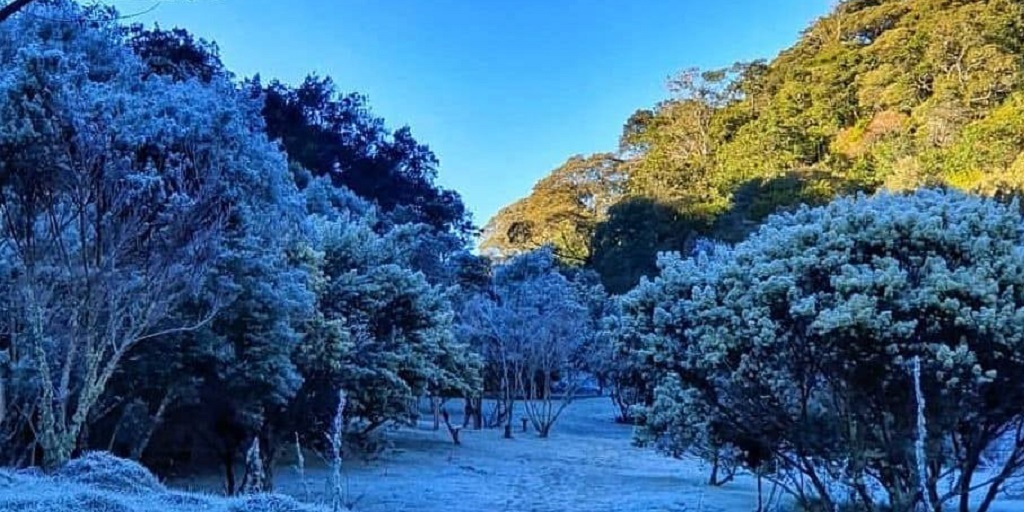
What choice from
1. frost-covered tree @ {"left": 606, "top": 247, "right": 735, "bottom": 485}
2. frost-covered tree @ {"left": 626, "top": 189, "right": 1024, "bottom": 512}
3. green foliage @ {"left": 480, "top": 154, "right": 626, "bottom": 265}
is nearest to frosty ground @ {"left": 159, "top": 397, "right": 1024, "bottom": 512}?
frost-covered tree @ {"left": 606, "top": 247, "right": 735, "bottom": 485}

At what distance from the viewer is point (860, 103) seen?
1388 inches

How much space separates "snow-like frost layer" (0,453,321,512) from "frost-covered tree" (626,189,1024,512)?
3349mm

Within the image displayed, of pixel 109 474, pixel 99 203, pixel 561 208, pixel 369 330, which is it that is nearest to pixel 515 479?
pixel 369 330

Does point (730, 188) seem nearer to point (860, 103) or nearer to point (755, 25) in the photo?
point (860, 103)

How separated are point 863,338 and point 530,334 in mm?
16746

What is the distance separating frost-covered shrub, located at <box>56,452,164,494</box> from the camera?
6.40 metres

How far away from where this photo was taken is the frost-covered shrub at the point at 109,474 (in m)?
6.40

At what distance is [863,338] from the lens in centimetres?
600

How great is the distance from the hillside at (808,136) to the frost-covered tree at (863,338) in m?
20.2

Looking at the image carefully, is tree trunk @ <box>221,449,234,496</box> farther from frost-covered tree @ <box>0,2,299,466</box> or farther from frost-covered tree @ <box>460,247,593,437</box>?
frost-covered tree @ <box>460,247,593,437</box>

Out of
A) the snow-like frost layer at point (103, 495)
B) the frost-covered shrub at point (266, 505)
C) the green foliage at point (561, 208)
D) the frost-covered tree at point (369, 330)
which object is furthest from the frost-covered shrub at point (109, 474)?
the green foliage at point (561, 208)

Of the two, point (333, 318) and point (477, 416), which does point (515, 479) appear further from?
point (477, 416)

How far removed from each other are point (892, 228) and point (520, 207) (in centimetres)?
3964

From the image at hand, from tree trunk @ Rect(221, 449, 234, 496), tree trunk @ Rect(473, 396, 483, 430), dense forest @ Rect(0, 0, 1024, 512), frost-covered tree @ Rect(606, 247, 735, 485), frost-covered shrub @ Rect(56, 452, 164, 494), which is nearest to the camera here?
dense forest @ Rect(0, 0, 1024, 512)
